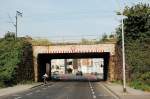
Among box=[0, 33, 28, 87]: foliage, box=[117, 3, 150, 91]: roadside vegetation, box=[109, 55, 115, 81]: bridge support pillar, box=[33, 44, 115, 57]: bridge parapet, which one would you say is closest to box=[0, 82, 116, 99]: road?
box=[0, 33, 28, 87]: foliage

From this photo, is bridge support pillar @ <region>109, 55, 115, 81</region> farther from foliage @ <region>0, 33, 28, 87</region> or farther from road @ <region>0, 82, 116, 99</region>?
road @ <region>0, 82, 116, 99</region>

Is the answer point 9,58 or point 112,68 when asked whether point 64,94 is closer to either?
point 9,58

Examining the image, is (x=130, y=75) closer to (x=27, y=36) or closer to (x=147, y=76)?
(x=147, y=76)

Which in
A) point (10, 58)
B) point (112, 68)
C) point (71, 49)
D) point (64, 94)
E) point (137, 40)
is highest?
point (137, 40)

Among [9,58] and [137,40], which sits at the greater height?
[137,40]

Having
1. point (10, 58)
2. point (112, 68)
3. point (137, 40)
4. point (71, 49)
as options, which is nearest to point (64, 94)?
point (10, 58)

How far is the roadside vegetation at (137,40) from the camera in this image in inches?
2071

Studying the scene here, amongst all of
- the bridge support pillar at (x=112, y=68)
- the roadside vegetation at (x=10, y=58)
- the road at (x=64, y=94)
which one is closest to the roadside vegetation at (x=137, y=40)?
the bridge support pillar at (x=112, y=68)

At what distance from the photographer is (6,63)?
55.0 m

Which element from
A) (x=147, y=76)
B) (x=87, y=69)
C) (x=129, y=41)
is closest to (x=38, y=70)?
(x=129, y=41)

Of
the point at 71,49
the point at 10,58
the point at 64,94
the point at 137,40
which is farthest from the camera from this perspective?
the point at 71,49

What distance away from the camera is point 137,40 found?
197 feet

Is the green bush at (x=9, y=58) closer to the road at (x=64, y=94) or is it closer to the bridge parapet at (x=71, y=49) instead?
the bridge parapet at (x=71, y=49)

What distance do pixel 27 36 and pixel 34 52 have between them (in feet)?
12.9
